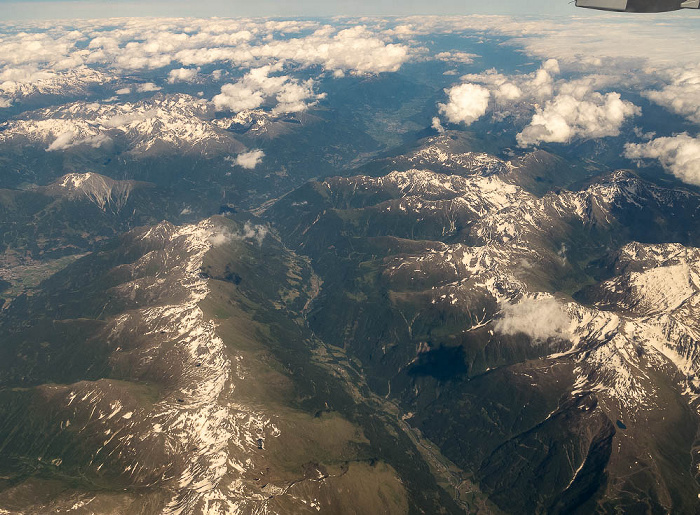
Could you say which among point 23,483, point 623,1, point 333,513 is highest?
point 623,1

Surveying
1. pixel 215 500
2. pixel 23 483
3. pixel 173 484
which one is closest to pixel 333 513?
pixel 215 500

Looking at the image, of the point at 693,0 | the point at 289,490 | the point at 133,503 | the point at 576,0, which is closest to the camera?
the point at 693,0

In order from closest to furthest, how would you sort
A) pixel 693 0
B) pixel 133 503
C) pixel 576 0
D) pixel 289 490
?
1. pixel 693 0
2. pixel 576 0
3. pixel 133 503
4. pixel 289 490

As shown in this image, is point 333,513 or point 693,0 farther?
point 333,513

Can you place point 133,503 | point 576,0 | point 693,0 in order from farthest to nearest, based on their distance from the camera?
point 133,503, point 576,0, point 693,0

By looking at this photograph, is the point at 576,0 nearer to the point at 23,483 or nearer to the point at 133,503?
the point at 133,503

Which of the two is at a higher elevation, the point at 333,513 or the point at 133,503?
the point at 133,503

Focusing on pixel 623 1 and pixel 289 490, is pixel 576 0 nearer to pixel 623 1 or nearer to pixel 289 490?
pixel 623 1

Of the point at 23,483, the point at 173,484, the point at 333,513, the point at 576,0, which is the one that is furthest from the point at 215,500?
the point at 576,0

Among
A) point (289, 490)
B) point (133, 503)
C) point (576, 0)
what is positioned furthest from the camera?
point (289, 490)
